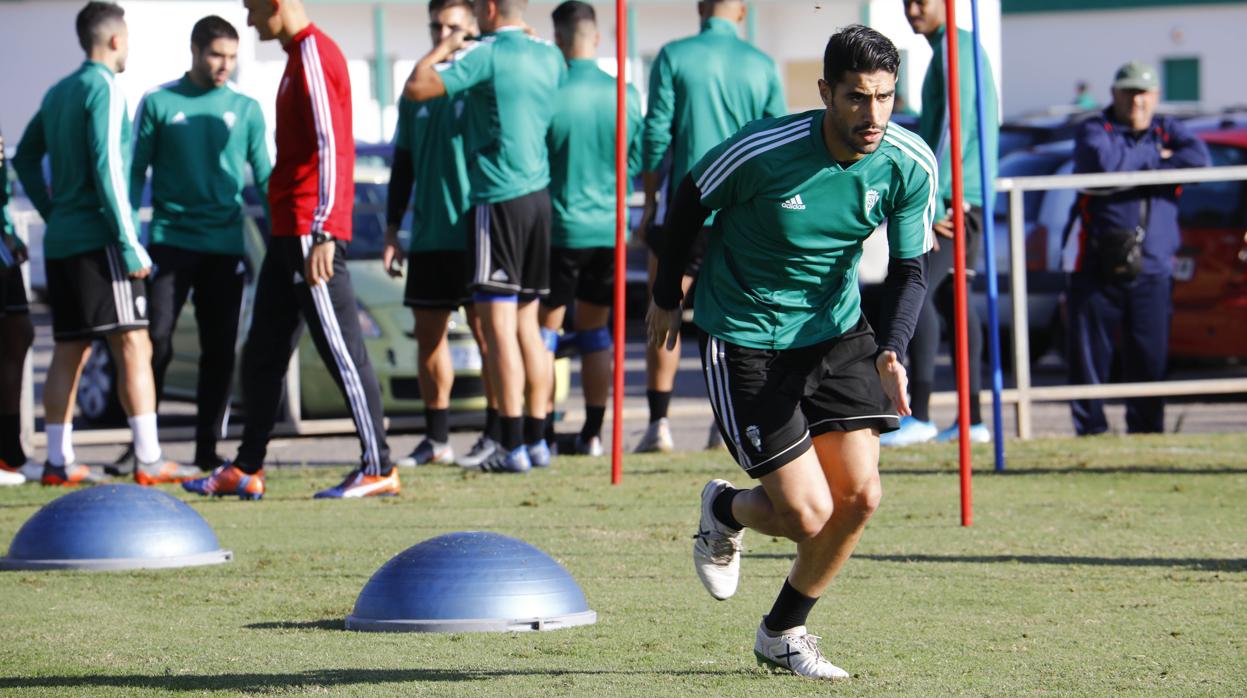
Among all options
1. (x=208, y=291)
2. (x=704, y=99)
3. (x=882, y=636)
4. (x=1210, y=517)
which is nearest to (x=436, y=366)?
(x=208, y=291)

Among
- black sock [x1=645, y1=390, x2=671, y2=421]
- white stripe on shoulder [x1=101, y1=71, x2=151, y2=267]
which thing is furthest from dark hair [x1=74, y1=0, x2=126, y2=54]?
black sock [x1=645, y1=390, x2=671, y2=421]

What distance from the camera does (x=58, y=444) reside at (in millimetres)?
10227

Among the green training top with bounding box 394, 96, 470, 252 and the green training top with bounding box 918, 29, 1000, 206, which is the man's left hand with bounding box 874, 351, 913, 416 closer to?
the green training top with bounding box 918, 29, 1000, 206

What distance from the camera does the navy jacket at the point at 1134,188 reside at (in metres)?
11.8

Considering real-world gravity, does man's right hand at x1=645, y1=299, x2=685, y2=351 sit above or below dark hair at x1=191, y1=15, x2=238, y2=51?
below

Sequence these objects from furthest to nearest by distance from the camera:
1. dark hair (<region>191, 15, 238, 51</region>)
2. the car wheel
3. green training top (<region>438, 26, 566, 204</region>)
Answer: the car wheel → dark hair (<region>191, 15, 238, 51</region>) → green training top (<region>438, 26, 566, 204</region>)

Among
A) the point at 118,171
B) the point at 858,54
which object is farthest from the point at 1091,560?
the point at 118,171

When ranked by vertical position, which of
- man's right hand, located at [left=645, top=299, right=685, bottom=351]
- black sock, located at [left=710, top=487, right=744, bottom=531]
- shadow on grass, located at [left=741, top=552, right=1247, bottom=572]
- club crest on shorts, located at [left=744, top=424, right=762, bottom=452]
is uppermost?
man's right hand, located at [left=645, top=299, right=685, bottom=351]

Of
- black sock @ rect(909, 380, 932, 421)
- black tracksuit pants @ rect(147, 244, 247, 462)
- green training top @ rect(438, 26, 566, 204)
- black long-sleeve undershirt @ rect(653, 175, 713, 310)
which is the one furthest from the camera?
black sock @ rect(909, 380, 932, 421)

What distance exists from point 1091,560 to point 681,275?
8.34 feet

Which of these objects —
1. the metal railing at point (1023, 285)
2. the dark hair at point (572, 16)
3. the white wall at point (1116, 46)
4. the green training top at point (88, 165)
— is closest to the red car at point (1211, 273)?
the metal railing at point (1023, 285)

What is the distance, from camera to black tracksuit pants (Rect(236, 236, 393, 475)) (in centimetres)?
899

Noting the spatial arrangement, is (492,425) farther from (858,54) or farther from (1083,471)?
(858,54)

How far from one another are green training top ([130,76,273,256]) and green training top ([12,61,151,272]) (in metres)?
0.29
